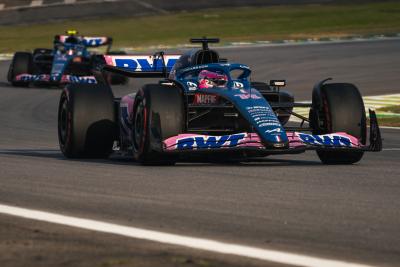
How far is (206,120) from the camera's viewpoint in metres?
13.4

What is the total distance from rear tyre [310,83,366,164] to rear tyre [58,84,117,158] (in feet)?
7.86

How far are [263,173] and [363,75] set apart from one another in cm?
2249

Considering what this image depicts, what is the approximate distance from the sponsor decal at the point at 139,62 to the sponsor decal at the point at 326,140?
11.5 ft

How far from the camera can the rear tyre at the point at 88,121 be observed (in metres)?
13.5

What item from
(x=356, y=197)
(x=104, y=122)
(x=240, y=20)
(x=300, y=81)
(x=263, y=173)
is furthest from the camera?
(x=240, y=20)

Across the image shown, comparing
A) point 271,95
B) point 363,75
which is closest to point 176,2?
point 363,75

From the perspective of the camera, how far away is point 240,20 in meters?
52.9

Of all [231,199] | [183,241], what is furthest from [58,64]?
[183,241]

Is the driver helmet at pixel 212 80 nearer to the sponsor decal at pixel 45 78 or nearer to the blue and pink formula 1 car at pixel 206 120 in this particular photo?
the blue and pink formula 1 car at pixel 206 120

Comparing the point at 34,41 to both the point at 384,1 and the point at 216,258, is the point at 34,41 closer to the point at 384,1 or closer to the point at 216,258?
the point at 384,1

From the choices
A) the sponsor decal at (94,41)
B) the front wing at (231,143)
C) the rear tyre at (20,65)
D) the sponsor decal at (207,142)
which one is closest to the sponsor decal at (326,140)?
the front wing at (231,143)

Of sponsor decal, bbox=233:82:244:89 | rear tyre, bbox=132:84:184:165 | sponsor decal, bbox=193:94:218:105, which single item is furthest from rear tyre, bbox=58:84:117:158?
sponsor decal, bbox=233:82:244:89

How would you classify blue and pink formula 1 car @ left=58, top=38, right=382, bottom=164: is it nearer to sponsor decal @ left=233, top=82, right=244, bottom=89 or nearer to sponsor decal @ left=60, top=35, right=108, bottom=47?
sponsor decal @ left=233, top=82, right=244, bottom=89

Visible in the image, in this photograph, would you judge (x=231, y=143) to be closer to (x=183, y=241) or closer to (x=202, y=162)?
(x=202, y=162)
